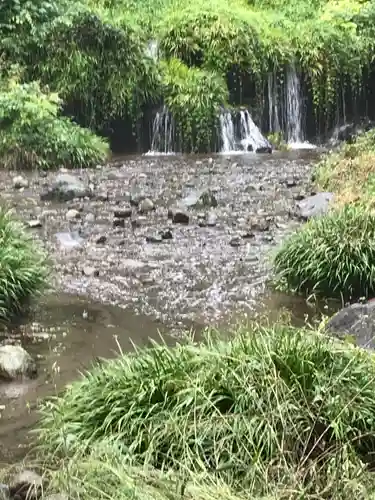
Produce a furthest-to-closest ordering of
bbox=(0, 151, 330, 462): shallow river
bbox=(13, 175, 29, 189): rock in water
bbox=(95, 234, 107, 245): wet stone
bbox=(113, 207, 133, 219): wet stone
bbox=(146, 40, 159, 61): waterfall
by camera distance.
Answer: bbox=(146, 40, 159, 61): waterfall
bbox=(13, 175, 29, 189): rock in water
bbox=(113, 207, 133, 219): wet stone
bbox=(95, 234, 107, 245): wet stone
bbox=(0, 151, 330, 462): shallow river

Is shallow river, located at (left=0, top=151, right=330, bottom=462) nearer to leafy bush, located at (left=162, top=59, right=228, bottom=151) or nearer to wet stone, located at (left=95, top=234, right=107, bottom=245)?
wet stone, located at (left=95, top=234, right=107, bottom=245)

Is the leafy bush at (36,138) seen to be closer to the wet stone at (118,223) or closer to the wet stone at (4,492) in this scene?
the wet stone at (118,223)

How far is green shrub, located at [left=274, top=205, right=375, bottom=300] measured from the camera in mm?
6750

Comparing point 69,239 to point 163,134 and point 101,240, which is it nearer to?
point 101,240

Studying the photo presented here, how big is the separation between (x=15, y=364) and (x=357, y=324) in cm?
237

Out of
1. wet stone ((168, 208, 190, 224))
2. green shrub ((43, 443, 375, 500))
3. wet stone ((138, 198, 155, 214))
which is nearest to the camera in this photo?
green shrub ((43, 443, 375, 500))

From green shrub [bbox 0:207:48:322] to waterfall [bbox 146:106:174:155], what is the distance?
10.8 m

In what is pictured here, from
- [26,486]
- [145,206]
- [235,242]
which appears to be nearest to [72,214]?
[145,206]

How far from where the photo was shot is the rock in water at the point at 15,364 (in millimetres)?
5066

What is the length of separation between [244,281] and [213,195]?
3.89 metres

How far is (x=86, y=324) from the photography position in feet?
20.6

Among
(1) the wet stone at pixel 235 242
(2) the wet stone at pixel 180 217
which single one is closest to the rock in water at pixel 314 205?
(1) the wet stone at pixel 235 242

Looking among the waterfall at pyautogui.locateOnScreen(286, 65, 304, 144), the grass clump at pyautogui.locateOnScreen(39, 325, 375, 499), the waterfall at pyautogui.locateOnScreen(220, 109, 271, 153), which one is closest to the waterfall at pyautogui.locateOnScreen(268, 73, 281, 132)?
the waterfall at pyautogui.locateOnScreen(286, 65, 304, 144)

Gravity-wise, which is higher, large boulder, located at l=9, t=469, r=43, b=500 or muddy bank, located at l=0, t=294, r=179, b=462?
large boulder, located at l=9, t=469, r=43, b=500
